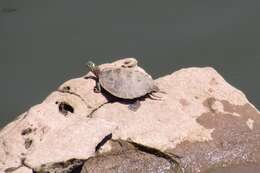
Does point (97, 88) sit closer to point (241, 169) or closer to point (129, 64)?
point (129, 64)

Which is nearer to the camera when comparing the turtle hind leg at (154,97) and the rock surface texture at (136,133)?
the rock surface texture at (136,133)

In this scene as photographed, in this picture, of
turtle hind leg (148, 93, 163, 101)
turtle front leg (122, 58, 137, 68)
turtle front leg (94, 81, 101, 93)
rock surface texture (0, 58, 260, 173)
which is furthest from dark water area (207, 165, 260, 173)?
turtle front leg (122, 58, 137, 68)

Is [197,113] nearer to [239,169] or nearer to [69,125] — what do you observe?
[239,169]

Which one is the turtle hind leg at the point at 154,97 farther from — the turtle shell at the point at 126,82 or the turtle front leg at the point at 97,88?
the turtle front leg at the point at 97,88

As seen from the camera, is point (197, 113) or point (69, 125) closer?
point (69, 125)

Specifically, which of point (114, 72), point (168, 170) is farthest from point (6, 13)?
point (168, 170)

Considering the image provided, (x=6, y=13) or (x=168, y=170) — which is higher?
(x=6, y=13)

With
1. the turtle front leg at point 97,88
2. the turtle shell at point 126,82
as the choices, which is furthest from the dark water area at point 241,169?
the turtle front leg at point 97,88

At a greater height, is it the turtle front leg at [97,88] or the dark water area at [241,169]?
the turtle front leg at [97,88]

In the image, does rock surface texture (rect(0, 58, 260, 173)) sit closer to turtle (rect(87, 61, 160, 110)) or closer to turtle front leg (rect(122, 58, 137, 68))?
turtle (rect(87, 61, 160, 110))
